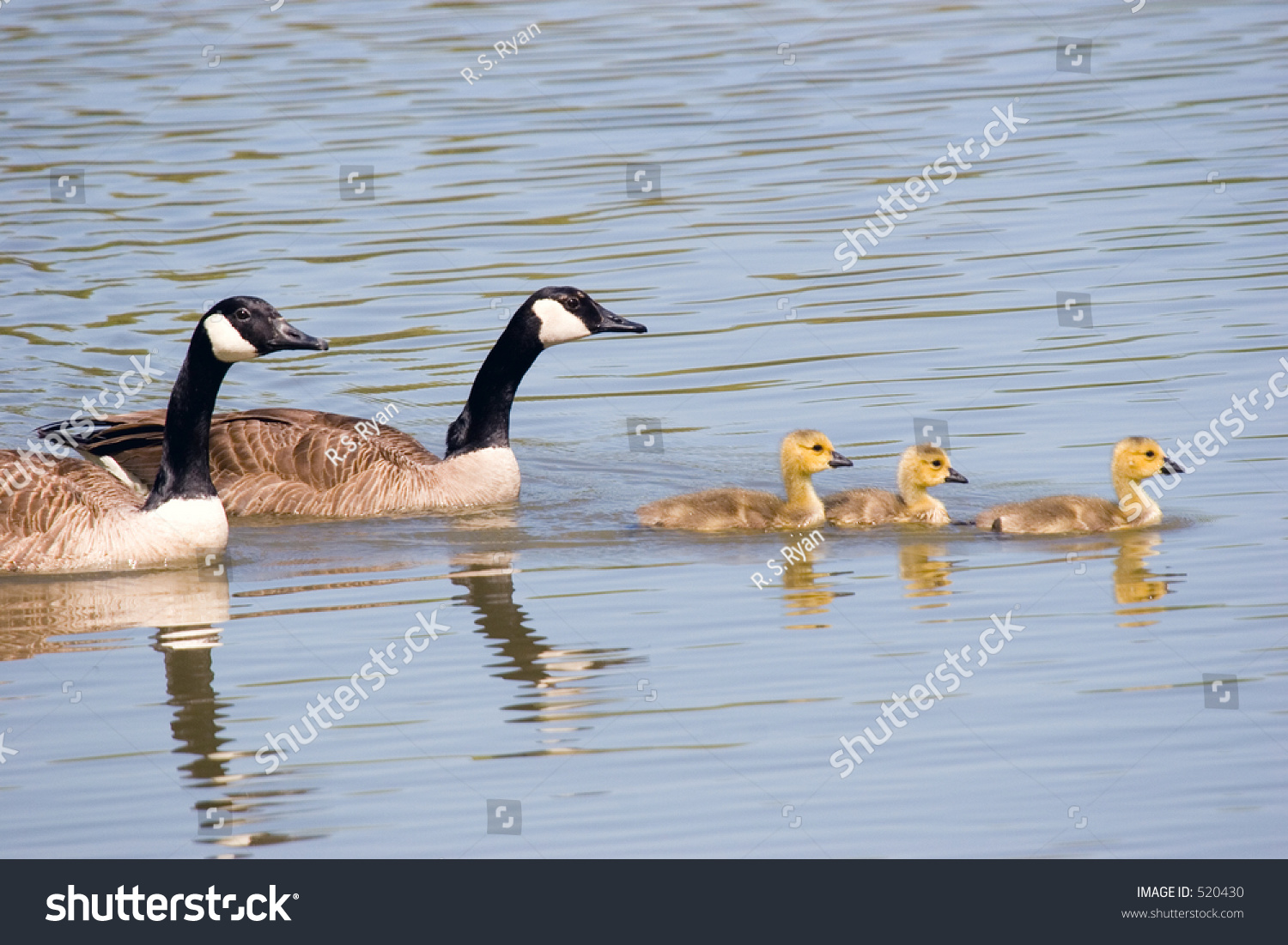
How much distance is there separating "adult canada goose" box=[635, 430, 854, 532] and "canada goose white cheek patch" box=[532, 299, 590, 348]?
1704mm

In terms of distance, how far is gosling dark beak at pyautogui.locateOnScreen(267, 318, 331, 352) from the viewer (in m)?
11.1

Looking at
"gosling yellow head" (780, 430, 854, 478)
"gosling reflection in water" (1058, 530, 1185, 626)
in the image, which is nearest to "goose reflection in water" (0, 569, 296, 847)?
"gosling yellow head" (780, 430, 854, 478)

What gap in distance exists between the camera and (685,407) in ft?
49.3

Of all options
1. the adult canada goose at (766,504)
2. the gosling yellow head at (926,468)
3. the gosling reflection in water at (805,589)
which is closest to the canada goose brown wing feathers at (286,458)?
the adult canada goose at (766,504)

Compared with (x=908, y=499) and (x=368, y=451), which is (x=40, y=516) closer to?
(x=368, y=451)

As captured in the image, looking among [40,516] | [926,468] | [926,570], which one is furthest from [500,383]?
[926,570]

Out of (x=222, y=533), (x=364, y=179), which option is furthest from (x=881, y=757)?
(x=364, y=179)

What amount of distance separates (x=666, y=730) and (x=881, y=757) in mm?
1024

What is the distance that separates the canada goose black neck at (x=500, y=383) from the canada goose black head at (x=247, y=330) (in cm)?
250

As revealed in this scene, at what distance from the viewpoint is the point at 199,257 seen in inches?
793

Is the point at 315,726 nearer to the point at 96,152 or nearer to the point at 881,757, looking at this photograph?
the point at 881,757

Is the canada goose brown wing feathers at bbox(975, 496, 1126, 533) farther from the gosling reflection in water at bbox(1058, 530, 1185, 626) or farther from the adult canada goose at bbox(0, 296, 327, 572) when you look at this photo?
the adult canada goose at bbox(0, 296, 327, 572)

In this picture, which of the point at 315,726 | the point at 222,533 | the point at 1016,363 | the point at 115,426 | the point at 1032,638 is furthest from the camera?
the point at 1016,363

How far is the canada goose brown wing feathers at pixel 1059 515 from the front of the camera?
454 inches
